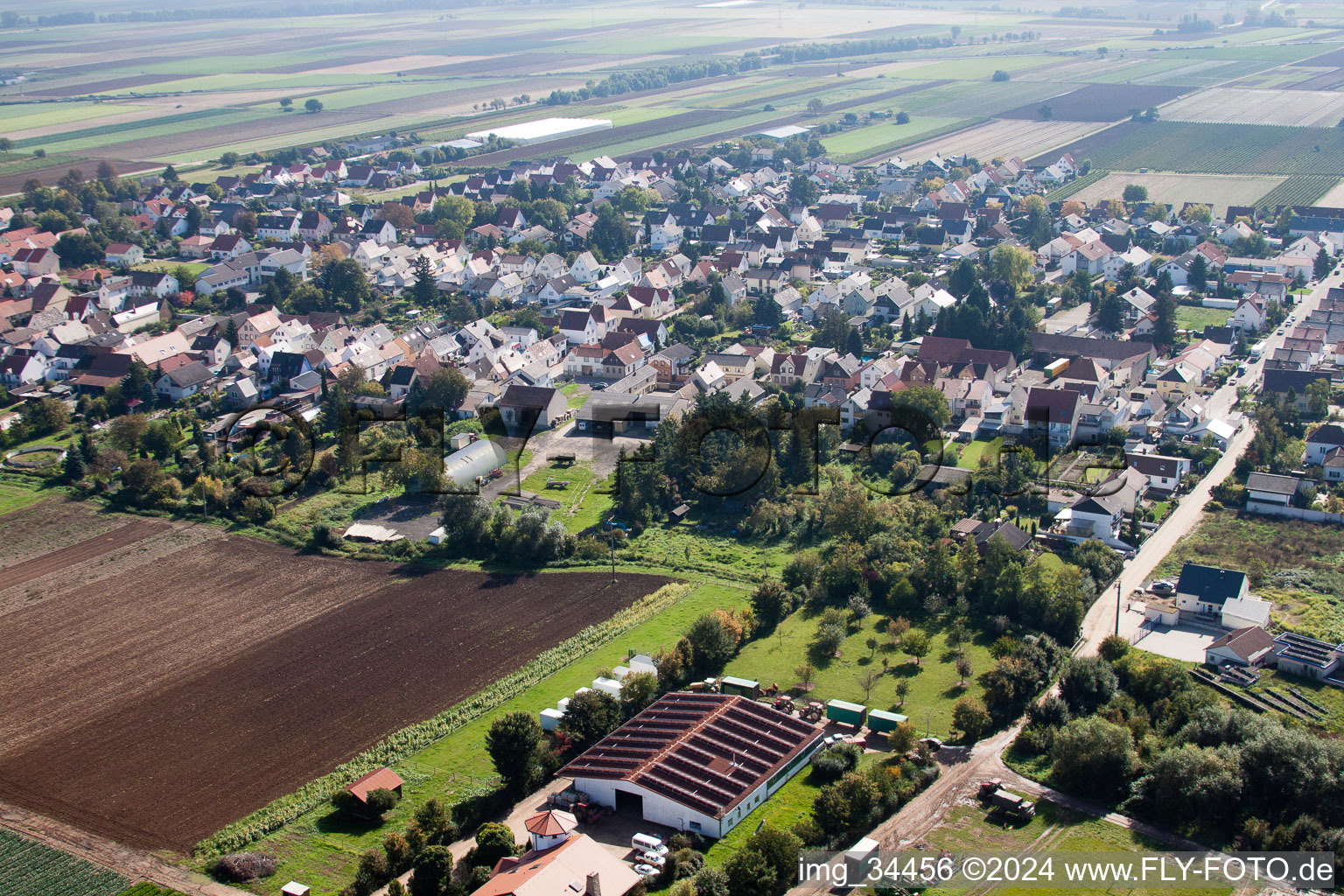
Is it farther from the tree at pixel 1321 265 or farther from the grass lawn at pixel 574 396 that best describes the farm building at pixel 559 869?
the tree at pixel 1321 265

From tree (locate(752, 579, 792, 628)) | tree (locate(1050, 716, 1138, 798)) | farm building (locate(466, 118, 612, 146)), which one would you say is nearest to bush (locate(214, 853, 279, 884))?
tree (locate(752, 579, 792, 628))

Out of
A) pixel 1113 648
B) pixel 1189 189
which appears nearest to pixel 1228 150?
pixel 1189 189

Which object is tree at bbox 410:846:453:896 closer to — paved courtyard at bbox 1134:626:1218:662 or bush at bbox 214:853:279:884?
bush at bbox 214:853:279:884

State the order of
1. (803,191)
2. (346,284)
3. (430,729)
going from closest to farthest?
(430,729)
(346,284)
(803,191)

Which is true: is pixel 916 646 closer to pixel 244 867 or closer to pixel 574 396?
pixel 244 867

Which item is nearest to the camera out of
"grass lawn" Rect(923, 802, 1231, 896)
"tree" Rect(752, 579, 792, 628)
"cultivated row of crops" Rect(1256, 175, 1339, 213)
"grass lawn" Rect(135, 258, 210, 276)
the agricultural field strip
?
"grass lawn" Rect(923, 802, 1231, 896)

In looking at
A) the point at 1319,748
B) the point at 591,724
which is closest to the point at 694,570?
the point at 591,724
